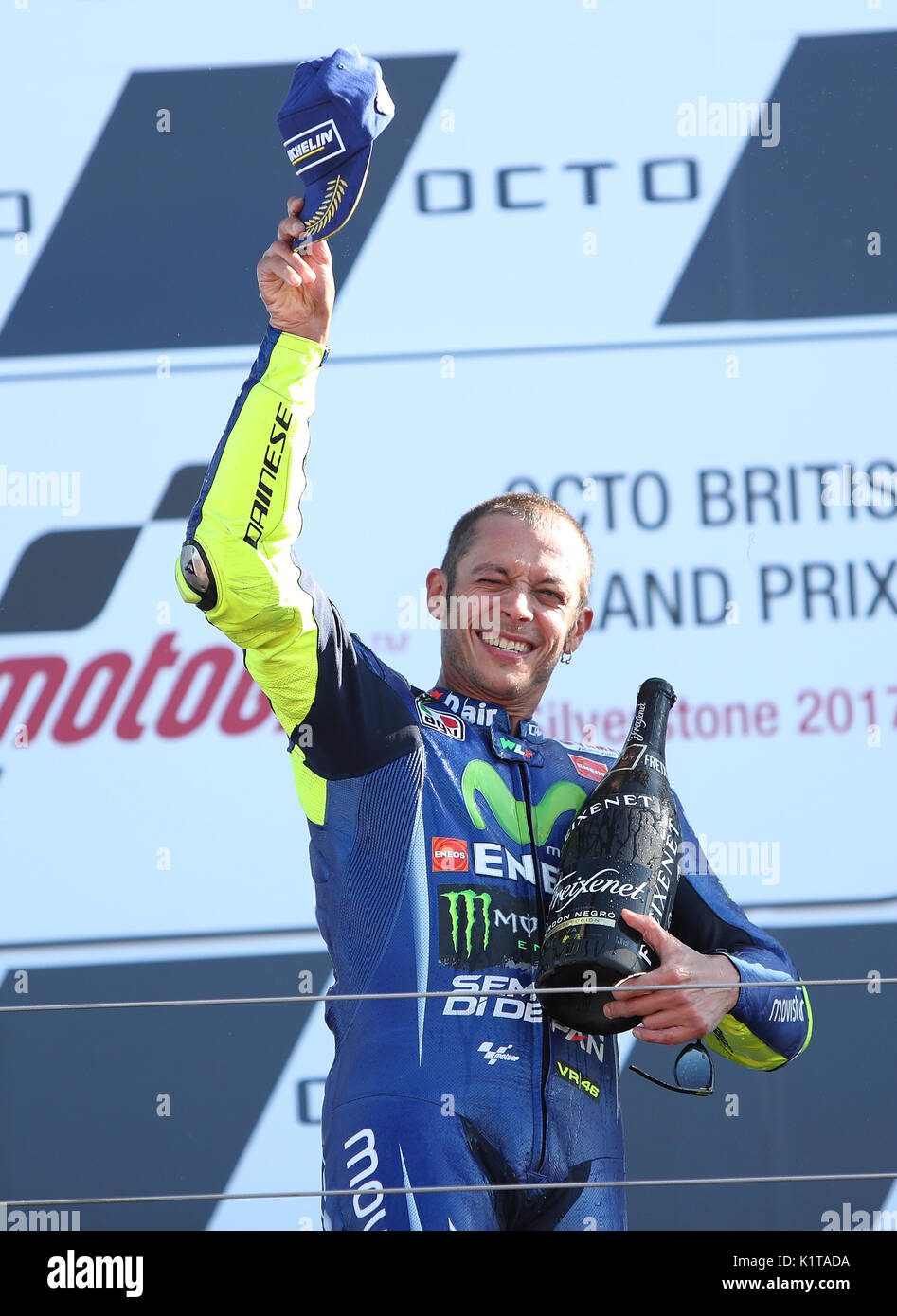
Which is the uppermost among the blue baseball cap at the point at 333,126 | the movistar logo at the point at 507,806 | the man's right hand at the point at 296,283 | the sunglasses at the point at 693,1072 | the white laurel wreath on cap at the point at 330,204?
the blue baseball cap at the point at 333,126

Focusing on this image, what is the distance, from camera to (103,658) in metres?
2.00

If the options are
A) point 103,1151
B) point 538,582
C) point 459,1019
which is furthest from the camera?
point 103,1151

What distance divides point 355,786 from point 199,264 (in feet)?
3.26

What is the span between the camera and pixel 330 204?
1169mm

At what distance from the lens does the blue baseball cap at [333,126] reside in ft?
3.78

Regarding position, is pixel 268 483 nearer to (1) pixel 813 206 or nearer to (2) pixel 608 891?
(2) pixel 608 891

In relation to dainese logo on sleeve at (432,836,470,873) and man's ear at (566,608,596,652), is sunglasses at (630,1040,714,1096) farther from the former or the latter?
man's ear at (566,608,596,652)

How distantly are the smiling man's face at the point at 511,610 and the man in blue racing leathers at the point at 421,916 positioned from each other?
0.22 ft

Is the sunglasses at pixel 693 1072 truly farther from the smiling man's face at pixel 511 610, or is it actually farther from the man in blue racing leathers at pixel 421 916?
the smiling man's face at pixel 511 610

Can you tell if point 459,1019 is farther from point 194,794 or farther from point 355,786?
point 194,794

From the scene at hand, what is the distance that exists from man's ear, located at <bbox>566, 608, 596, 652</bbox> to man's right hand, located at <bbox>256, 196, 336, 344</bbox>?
0.41 m

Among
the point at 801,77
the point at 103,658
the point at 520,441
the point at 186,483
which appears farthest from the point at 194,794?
the point at 801,77

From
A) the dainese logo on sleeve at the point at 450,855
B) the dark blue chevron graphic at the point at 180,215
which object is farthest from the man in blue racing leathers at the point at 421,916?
the dark blue chevron graphic at the point at 180,215

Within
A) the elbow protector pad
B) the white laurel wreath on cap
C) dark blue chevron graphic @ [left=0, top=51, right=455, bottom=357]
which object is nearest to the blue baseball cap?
the white laurel wreath on cap
